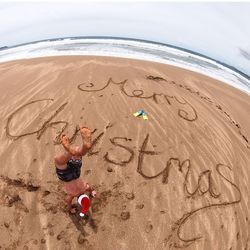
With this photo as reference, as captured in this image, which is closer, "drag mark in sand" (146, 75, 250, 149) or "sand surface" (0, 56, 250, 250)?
"sand surface" (0, 56, 250, 250)

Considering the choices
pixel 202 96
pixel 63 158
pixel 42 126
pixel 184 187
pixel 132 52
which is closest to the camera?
pixel 63 158

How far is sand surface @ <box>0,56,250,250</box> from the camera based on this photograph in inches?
163

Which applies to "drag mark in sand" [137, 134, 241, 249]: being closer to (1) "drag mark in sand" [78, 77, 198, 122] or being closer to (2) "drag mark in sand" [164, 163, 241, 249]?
(2) "drag mark in sand" [164, 163, 241, 249]

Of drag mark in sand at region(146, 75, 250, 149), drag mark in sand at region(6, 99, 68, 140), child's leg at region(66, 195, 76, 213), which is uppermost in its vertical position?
drag mark in sand at region(146, 75, 250, 149)

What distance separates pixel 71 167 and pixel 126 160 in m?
1.07

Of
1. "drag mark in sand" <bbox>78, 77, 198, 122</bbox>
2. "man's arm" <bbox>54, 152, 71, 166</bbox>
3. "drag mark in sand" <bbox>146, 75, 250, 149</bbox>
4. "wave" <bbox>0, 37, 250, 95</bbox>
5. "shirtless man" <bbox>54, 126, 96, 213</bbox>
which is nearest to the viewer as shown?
"shirtless man" <bbox>54, 126, 96, 213</bbox>

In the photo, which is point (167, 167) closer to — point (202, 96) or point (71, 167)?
point (71, 167)

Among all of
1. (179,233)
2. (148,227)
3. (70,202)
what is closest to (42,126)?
(70,202)

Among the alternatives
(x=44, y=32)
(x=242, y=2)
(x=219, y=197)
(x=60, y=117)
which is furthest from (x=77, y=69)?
(x=242, y=2)

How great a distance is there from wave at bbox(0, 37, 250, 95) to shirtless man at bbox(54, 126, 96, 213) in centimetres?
405

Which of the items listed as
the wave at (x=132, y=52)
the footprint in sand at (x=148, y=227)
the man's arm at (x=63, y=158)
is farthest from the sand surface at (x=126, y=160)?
the wave at (x=132, y=52)

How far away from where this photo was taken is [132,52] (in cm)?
793

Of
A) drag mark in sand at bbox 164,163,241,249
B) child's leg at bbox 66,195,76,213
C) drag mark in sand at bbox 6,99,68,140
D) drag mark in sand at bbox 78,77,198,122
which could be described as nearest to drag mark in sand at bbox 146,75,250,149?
drag mark in sand at bbox 78,77,198,122

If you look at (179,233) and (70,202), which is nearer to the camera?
(70,202)
